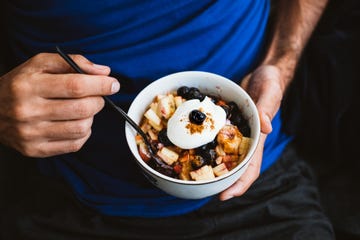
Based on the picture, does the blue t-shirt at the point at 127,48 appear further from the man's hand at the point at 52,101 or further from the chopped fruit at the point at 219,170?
the chopped fruit at the point at 219,170

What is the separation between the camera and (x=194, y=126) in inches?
28.0

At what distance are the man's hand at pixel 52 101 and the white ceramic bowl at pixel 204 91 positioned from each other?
8 cm

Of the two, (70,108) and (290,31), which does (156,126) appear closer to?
(70,108)

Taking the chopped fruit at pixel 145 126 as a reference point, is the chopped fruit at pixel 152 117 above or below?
above

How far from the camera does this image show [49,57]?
742 millimetres

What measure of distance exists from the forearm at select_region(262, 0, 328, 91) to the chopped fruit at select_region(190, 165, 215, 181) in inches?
18.1

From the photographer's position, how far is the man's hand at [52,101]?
0.68m

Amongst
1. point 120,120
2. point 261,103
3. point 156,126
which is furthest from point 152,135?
point 261,103

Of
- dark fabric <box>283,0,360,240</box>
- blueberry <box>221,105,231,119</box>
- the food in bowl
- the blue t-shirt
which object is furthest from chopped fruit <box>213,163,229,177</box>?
dark fabric <box>283,0,360,240</box>

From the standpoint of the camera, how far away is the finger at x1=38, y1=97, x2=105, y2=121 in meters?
0.69

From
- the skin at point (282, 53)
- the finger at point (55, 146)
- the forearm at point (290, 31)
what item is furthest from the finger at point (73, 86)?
the forearm at point (290, 31)

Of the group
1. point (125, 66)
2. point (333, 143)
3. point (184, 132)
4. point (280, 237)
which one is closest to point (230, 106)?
point (184, 132)

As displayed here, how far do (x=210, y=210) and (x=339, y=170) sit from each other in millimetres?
451

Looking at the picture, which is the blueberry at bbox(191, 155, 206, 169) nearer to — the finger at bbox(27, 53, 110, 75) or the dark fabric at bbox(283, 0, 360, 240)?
the finger at bbox(27, 53, 110, 75)
